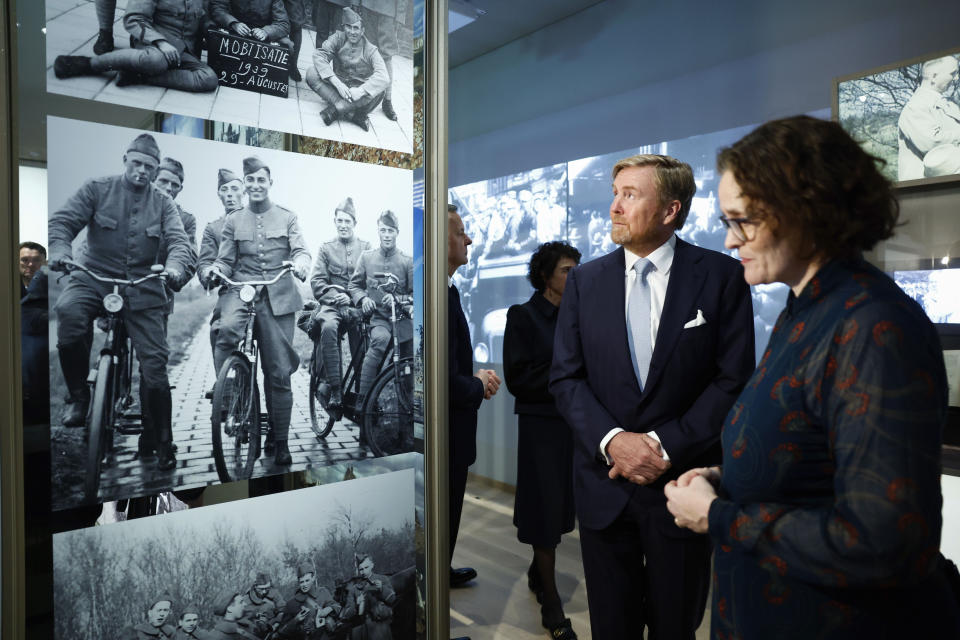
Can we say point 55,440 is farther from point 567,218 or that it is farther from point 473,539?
→ point 567,218

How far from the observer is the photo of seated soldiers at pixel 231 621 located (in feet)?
5.17

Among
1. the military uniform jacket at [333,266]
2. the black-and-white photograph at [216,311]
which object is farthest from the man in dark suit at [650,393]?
the military uniform jacket at [333,266]

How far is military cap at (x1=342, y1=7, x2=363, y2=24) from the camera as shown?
5.73 feet

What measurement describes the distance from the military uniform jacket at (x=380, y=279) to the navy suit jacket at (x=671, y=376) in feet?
1.87

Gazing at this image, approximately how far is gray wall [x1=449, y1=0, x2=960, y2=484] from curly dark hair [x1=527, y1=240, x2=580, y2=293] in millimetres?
1269

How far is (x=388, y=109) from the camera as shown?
1.86 meters

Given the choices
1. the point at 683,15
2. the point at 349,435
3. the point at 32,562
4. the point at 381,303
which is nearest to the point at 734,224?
the point at 381,303

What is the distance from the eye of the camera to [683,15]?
3.72 metres

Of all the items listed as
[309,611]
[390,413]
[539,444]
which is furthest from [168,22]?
[539,444]

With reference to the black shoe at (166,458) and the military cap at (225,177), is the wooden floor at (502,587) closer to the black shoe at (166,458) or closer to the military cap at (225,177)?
the black shoe at (166,458)

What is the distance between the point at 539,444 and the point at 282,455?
5.07ft

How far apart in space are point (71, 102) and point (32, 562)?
3.38 ft

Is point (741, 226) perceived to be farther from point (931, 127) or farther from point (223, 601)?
point (931, 127)

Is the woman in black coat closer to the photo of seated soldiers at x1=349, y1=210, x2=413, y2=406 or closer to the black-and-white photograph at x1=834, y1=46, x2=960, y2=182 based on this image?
the photo of seated soldiers at x1=349, y1=210, x2=413, y2=406
